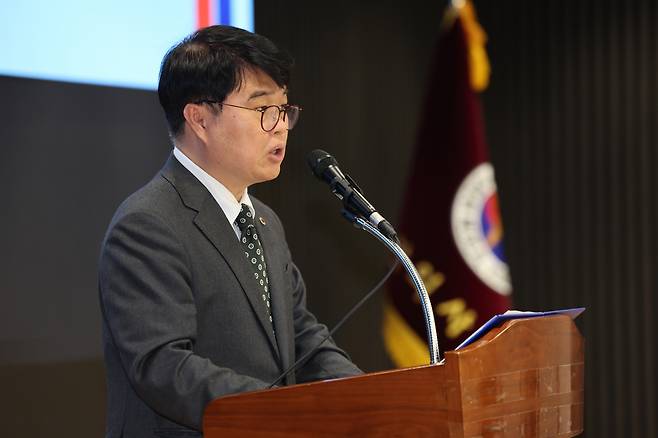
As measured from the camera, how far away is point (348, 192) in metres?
1.72

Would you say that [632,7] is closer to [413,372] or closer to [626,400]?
[626,400]

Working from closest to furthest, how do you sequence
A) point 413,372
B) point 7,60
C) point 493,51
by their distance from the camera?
1. point 413,372
2. point 7,60
3. point 493,51

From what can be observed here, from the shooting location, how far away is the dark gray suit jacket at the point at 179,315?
1.52m

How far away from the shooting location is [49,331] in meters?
2.86

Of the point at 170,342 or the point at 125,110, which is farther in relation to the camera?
the point at 125,110

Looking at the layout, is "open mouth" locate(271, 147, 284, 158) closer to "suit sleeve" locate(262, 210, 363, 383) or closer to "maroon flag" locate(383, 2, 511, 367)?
"suit sleeve" locate(262, 210, 363, 383)

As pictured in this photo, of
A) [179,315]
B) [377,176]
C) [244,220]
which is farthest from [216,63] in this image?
[377,176]

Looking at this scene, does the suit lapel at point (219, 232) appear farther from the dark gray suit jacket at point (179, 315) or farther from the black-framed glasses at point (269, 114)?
the black-framed glasses at point (269, 114)

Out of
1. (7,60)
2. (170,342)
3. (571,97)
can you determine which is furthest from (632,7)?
(170,342)

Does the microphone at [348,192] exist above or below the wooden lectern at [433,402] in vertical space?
above

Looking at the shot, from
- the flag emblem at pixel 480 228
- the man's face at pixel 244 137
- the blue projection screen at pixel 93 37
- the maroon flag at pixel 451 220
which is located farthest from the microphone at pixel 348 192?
the flag emblem at pixel 480 228

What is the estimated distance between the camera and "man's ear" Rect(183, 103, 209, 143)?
1896 millimetres

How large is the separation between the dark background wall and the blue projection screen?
9cm

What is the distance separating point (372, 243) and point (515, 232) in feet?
3.64
